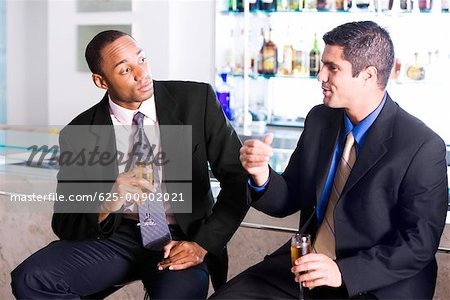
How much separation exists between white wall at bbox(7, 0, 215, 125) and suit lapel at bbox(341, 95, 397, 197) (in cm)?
331

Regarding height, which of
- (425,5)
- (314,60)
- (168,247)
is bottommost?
(168,247)

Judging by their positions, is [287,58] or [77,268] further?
→ [287,58]

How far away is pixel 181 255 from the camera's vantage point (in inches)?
90.7

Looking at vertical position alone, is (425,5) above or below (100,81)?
above

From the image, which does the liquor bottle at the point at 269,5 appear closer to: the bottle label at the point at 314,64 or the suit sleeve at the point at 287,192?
the bottle label at the point at 314,64

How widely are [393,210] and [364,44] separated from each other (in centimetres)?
48

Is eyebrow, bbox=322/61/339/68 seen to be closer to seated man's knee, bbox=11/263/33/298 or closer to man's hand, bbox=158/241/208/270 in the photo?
man's hand, bbox=158/241/208/270

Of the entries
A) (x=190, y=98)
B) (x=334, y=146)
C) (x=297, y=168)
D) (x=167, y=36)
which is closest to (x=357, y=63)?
(x=334, y=146)

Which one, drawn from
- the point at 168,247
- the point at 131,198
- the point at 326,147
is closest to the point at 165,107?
the point at 131,198

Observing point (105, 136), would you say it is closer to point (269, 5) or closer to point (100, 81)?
point (100, 81)

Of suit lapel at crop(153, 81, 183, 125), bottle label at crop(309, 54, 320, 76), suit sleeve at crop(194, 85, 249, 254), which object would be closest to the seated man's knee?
suit sleeve at crop(194, 85, 249, 254)

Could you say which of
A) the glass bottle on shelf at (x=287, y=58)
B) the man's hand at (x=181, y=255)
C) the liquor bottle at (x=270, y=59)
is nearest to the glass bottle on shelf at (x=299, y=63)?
the glass bottle on shelf at (x=287, y=58)

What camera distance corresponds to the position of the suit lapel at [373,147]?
203 cm

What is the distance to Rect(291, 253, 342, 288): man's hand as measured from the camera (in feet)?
6.15
